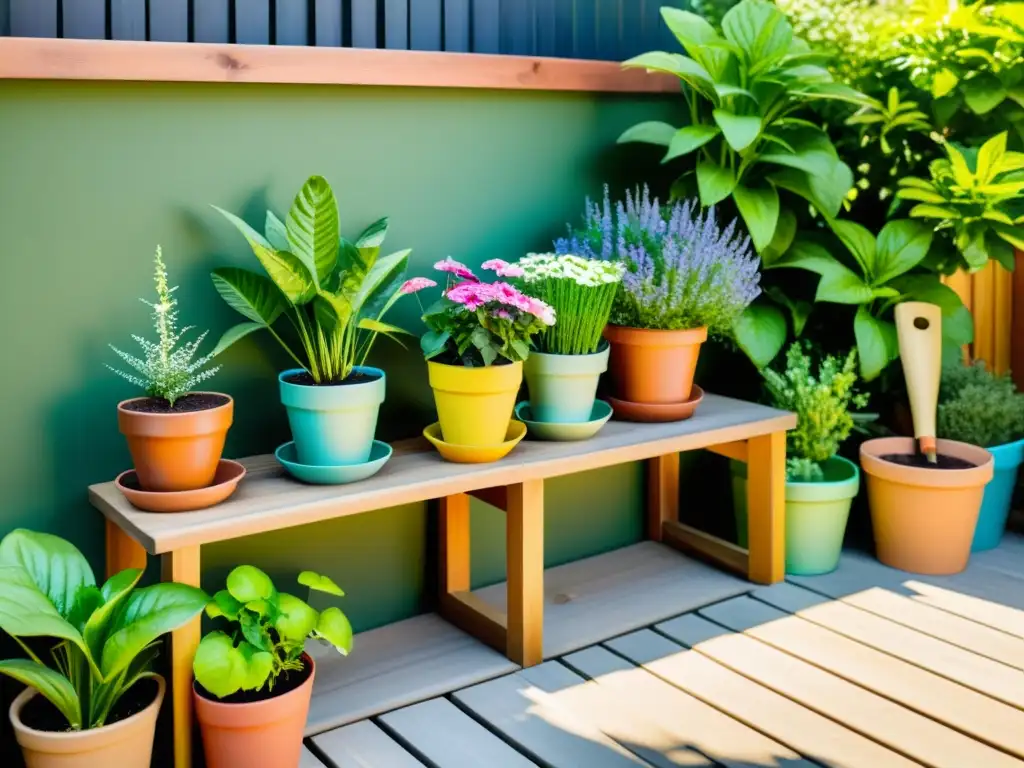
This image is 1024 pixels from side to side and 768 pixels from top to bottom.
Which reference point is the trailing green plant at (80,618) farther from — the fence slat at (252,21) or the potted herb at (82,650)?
the fence slat at (252,21)

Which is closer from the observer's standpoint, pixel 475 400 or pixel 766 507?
pixel 475 400

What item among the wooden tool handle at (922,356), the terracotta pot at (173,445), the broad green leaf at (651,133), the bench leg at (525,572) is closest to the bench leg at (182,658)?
the terracotta pot at (173,445)

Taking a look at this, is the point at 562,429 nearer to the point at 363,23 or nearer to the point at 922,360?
the point at 363,23

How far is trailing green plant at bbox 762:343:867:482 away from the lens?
9.05ft

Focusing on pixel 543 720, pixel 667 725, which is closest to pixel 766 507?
pixel 667 725

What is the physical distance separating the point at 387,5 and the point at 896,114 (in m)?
1.42

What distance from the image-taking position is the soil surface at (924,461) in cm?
287

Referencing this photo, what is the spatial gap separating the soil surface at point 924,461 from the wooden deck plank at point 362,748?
5.18 feet

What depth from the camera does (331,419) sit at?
2018 mm

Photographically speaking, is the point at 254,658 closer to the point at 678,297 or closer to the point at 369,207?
Answer: the point at 369,207

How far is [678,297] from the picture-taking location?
2.45m

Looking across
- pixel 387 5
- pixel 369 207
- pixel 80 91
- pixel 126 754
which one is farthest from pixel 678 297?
pixel 126 754

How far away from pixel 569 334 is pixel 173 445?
873 mm

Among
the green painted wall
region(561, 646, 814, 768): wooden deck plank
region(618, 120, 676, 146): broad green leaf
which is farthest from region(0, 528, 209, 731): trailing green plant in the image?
region(618, 120, 676, 146): broad green leaf
